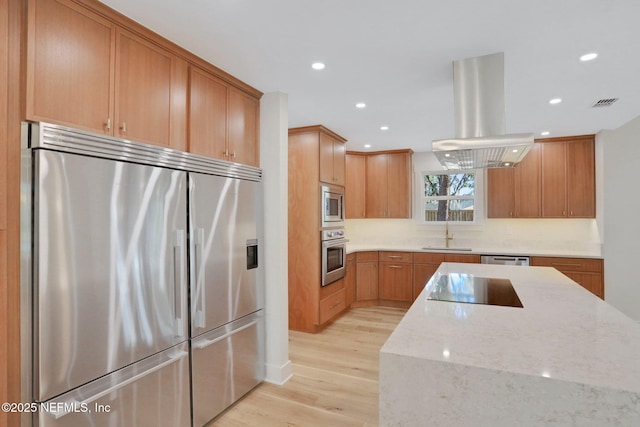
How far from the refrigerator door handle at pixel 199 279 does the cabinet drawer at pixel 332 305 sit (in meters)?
2.03

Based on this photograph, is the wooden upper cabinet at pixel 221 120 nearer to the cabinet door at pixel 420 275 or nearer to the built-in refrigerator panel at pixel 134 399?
the built-in refrigerator panel at pixel 134 399

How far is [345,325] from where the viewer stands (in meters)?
4.40

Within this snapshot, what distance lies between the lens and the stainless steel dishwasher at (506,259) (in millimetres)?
4512

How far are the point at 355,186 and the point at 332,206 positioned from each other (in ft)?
4.62

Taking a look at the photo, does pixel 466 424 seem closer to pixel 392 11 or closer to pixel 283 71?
pixel 392 11

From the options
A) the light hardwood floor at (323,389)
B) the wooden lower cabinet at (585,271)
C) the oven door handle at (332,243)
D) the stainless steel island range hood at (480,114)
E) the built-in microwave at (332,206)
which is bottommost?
the light hardwood floor at (323,389)

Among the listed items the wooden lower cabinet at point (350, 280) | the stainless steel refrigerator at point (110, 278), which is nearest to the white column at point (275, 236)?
the stainless steel refrigerator at point (110, 278)

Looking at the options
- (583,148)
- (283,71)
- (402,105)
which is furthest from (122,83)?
(583,148)

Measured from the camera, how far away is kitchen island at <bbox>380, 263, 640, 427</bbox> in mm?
1022

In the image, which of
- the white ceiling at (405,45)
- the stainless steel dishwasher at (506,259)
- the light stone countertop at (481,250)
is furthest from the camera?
the stainless steel dishwasher at (506,259)

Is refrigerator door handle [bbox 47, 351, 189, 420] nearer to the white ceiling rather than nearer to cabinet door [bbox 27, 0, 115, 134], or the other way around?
cabinet door [bbox 27, 0, 115, 134]

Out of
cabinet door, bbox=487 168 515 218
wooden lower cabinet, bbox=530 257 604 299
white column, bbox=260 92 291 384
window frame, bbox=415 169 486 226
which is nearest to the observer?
white column, bbox=260 92 291 384

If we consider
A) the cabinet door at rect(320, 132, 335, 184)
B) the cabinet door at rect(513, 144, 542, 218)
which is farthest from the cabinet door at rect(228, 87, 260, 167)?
the cabinet door at rect(513, 144, 542, 218)

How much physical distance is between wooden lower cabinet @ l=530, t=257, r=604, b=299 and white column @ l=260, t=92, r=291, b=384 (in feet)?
12.2
